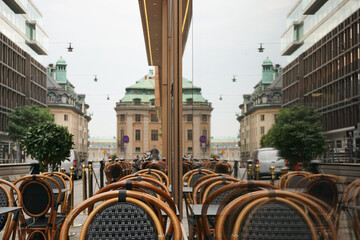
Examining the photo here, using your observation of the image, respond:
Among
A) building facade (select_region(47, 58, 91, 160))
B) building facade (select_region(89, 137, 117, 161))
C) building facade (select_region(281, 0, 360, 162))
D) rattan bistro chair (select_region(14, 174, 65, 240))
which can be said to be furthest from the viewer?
building facade (select_region(89, 137, 117, 161))

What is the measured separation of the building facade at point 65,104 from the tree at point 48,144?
2657 inches

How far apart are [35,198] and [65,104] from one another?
268 ft

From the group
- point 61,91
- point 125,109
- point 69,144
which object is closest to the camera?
point 69,144

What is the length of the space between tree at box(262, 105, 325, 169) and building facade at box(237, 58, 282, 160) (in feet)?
0.18

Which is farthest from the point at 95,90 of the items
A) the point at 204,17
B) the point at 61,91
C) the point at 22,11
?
the point at 204,17

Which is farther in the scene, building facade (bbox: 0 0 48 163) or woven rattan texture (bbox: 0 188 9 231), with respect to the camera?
building facade (bbox: 0 0 48 163)

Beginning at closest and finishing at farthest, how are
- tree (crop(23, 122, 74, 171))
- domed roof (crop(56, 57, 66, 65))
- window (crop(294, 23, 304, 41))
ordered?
window (crop(294, 23, 304, 41)) < tree (crop(23, 122, 74, 171)) < domed roof (crop(56, 57, 66, 65))

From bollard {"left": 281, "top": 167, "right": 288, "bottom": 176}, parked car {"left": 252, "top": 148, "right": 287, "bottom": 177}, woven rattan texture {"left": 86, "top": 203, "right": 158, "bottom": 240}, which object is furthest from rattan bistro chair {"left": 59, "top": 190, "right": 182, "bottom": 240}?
bollard {"left": 281, "top": 167, "right": 288, "bottom": 176}

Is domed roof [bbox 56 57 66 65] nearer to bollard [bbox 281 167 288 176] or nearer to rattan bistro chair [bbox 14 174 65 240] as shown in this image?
rattan bistro chair [bbox 14 174 65 240]

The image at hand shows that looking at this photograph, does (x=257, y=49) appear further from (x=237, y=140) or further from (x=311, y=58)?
(x=237, y=140)

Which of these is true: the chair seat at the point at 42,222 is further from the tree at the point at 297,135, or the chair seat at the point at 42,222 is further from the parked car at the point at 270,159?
the tree at the point at 297,135

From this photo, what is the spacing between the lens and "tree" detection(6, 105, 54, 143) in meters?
51.4

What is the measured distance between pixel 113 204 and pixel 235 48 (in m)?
0.99

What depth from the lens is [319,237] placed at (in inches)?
65.5
